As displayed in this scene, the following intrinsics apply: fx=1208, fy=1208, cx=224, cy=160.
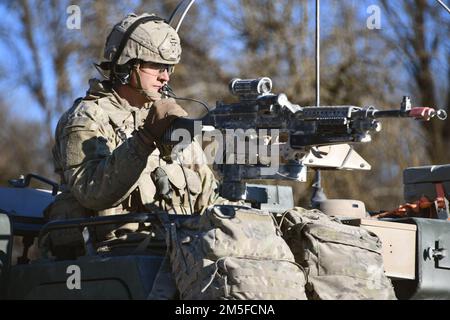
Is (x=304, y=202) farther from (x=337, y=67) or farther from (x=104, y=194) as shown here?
(x=104, y=194)

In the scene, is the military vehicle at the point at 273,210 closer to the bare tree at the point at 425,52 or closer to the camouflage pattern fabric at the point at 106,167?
the camouflage pattern fabric at the point at 106,167

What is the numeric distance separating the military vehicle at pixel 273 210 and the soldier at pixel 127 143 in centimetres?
17

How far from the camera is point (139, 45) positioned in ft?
21.0

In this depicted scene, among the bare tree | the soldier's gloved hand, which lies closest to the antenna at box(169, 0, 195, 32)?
the soldier's gloved hand

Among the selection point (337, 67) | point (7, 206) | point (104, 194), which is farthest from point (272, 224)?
point (337, 67)

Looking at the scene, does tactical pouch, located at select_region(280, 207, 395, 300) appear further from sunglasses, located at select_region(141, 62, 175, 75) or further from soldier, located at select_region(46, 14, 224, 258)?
sunglasses, located at select_region(141, 62, 175, 75)

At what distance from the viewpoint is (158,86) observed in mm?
6512

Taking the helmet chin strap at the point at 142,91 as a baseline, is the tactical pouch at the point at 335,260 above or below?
below

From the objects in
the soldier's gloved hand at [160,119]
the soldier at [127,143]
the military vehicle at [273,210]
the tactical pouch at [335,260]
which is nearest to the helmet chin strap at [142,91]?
the soldier at [127,143]

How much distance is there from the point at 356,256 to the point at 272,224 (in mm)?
427

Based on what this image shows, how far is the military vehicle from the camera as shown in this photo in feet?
17.1

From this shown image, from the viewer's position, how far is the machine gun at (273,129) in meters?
5.16
